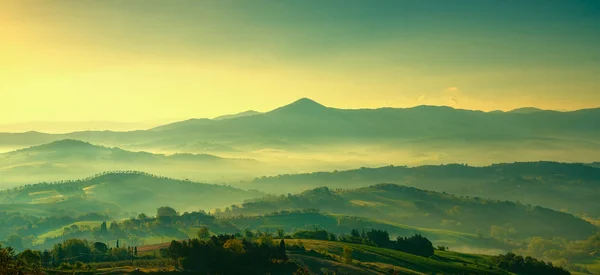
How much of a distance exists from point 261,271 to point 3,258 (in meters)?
86.9

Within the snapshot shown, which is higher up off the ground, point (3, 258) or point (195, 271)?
point (3, 258)

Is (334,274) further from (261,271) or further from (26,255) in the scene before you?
(26,255)

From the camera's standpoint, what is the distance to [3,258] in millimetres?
114438

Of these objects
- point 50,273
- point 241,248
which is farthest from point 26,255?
point 241,248

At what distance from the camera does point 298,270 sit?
183625mm

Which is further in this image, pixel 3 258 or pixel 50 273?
pixel 50 273

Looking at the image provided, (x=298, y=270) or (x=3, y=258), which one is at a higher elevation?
(x=3, y=258)

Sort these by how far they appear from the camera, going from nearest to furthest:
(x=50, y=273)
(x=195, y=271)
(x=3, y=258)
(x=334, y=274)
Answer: (x=3, y=258) → (x=50, y=273) → (x=195, y=271) → (x=334, y=274)

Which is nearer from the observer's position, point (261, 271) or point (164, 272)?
point (164, 272)

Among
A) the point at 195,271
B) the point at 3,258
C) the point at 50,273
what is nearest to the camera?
the point at 3,258

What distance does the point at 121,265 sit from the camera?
195750mm

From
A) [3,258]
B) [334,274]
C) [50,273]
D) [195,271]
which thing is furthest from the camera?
[334,274]

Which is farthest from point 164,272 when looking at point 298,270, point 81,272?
point 298,270

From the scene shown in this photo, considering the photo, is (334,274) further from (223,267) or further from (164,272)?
(164,272)
